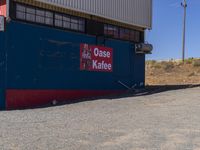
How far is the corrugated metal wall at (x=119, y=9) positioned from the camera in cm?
2370

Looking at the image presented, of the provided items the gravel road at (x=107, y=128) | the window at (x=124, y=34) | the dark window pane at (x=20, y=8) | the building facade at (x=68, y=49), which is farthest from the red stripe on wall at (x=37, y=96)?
the window at (x=124, y=34)

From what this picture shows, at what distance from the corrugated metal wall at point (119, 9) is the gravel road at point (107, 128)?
6.16 m

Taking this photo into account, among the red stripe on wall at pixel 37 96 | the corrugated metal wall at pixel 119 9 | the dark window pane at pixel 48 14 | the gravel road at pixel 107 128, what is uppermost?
the corrugated metal wall at pixel 119 9

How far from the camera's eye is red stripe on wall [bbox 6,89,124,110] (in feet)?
66.0

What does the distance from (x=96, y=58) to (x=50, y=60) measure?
417 centimetres

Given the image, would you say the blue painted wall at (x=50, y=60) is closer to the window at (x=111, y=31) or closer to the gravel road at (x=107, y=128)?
the window at (x=111, y=31)

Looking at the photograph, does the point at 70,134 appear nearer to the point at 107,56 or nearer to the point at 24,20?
the point at 24,20

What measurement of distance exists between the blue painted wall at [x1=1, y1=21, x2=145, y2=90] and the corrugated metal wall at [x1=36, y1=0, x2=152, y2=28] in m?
1.43

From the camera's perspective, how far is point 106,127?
13.3 meters

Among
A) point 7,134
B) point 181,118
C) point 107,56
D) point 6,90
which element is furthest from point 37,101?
point 7,134

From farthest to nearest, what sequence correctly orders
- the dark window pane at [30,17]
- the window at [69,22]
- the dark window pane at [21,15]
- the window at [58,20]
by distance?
the window at [69,22] < the window at [58,20] < the dark window pane at [30,17] < the dark window pane at [21,15]

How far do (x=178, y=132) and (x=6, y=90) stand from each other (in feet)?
32.4

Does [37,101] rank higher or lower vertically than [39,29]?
lower

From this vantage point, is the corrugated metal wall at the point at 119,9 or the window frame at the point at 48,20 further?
the corrugated metal wall at the point at 119,9
